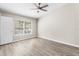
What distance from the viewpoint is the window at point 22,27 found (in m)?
6.42

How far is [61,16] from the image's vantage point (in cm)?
542

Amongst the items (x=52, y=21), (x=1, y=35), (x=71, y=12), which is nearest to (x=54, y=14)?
(x=52, y=21)

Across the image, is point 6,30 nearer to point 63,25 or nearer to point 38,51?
point 38,51

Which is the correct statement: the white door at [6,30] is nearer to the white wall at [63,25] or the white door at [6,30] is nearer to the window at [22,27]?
the window at [22,27]

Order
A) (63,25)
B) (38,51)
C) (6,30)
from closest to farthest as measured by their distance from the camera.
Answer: (38,51)
(6,30)
(63,25)

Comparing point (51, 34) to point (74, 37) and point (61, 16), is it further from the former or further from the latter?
point (74, 37)

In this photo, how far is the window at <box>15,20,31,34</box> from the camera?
21.1 feet

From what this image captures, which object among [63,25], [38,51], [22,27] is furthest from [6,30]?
[63,25]

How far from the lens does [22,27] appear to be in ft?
22.8

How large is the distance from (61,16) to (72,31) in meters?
1.49

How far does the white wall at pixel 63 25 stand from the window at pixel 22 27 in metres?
1.71

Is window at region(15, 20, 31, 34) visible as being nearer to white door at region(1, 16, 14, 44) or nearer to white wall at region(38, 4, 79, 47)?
white door at region(1, 16, 14, 44)

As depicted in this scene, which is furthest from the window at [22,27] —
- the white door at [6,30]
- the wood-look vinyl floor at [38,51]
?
the wood-look vinyl floor at [38,51]

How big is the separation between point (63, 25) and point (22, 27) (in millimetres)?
3854
